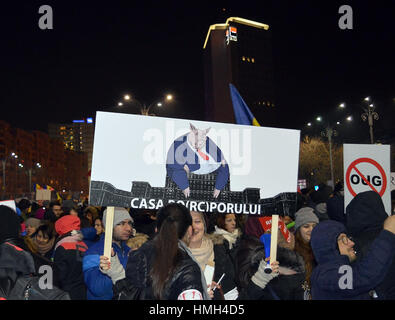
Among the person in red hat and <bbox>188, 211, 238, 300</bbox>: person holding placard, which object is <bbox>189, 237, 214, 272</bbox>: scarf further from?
the person in red hat

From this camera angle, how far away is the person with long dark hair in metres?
2.85

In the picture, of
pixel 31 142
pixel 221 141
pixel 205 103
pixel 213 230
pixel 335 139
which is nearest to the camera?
pixel 221 141

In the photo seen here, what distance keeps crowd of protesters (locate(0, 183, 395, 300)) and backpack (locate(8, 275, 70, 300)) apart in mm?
45

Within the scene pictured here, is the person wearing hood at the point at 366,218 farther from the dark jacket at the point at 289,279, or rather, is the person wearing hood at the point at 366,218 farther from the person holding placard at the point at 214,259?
the person holding placard at the point at 214,259

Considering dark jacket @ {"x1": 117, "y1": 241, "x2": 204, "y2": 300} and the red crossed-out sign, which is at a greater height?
the red crossed-out sign

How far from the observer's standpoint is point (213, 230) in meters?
5.88

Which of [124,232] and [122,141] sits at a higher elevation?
[122,141]

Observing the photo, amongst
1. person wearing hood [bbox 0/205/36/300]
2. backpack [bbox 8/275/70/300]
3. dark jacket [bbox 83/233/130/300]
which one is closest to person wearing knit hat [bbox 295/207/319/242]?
dark jacket [bbox 83/233/130/300]

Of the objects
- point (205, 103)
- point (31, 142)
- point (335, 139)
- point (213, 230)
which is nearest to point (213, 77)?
point (205, 103)

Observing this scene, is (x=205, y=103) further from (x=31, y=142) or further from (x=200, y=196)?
(x=200, y=196)

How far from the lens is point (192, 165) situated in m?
4.21

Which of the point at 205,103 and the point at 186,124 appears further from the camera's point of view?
the point at 205,103

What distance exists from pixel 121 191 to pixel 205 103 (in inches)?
5104
